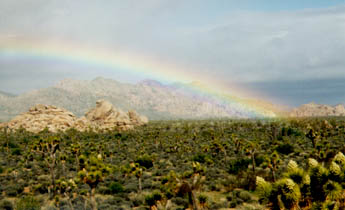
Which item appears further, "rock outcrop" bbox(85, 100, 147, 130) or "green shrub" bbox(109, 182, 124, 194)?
"rock outcrop" bbox(85, 100, 147, 130)

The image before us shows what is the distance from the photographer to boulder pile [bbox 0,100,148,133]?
118 meters

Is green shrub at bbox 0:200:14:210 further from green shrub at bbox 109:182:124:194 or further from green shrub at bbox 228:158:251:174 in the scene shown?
green shrub at bbox 228:158:251:174

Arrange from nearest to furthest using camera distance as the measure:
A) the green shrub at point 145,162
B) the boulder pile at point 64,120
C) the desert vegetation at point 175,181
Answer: the desert vegetation at point 175,181, the green shrub at point 145,162, the boulder pile at point 64,120

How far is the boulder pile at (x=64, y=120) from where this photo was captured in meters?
118

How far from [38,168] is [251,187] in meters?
36.8

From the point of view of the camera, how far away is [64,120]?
126m

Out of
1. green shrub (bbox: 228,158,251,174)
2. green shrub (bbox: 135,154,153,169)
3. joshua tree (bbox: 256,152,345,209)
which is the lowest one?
green shrub (bbox: 135,154,153,169)

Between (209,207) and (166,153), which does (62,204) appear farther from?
(166,153)

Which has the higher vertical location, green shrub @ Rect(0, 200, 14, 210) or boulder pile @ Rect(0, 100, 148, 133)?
boulder pile @ Rect(0, 100, 148, 133)

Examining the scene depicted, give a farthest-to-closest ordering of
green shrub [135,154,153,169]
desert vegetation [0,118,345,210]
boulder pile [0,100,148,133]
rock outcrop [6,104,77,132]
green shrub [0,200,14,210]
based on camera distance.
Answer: boulder pile [0,100,148,133], rock outcrop [6,104,77,132], green shrub [135,154,153,169], green shrub [0,200,14,210], desert vegetation [0,118,345,210]

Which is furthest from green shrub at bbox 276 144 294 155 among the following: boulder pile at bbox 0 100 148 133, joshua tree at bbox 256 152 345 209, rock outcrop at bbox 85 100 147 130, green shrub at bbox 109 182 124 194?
rock outcrop at bbox 85 100 147 130

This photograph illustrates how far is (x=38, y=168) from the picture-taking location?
50438 mm

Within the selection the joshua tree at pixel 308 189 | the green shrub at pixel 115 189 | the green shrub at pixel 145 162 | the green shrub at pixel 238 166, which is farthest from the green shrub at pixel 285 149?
the joshua tree at pixel 308 189

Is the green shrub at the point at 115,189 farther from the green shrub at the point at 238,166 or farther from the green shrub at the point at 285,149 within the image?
the green shrub at the point at 285,149
